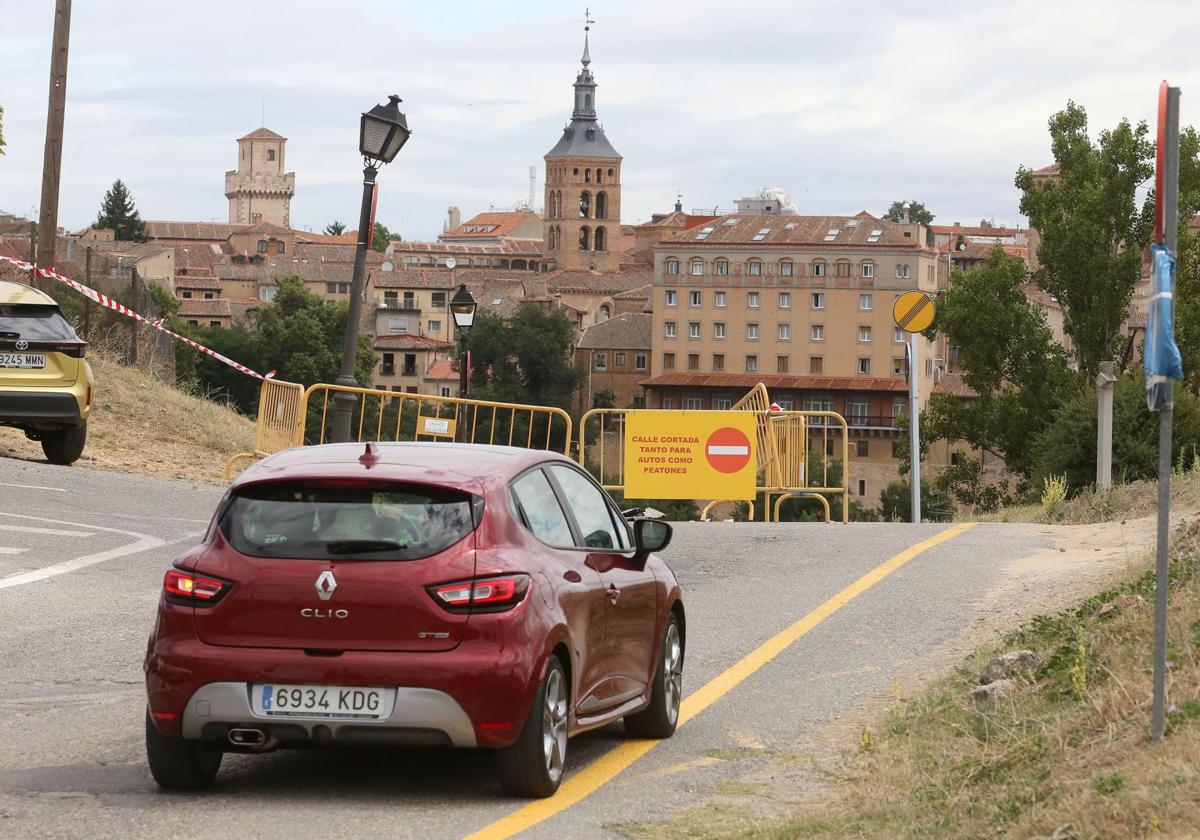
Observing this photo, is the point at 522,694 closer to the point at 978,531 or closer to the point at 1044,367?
the point at 978,531

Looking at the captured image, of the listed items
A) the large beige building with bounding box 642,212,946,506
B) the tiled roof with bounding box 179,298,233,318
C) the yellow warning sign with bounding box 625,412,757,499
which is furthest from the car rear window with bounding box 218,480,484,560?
the tiled roof with bounding box 179,298,233,318

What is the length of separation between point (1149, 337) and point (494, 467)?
102 inches

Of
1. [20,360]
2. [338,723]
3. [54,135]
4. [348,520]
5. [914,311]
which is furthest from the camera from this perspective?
[54,135]

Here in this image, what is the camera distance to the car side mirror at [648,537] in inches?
336

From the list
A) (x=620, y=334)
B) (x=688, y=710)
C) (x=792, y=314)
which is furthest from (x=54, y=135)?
(x=620, y=334)

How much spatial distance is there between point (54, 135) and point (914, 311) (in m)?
15.5

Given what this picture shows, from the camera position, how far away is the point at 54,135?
105 feet

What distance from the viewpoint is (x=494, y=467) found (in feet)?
25.1

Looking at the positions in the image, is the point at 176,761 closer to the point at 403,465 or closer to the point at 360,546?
the point at 360,546

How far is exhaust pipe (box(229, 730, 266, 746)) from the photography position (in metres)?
7.09

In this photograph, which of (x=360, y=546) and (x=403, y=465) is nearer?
(x=360, y=546)

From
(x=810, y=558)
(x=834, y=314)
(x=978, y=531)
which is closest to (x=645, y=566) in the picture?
(x=810, y=558)

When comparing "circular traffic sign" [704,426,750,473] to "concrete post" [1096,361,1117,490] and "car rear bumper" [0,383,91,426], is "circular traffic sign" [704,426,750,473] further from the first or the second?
"car rear bumper" [0,383,91,426]

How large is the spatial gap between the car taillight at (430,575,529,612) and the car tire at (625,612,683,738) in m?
1.84
